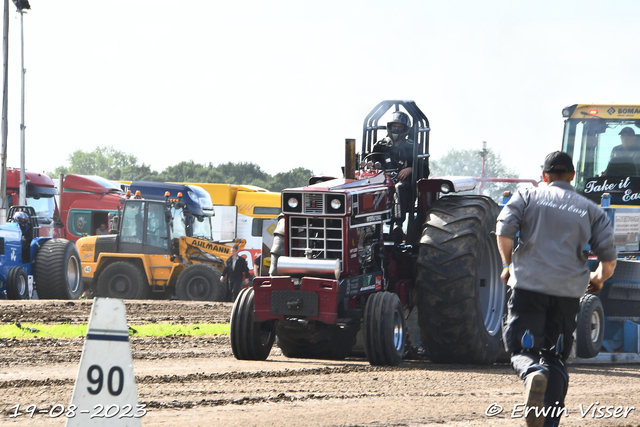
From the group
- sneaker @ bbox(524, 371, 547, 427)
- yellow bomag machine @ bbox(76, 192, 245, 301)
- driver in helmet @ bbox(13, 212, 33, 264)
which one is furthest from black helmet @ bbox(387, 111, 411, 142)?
yellow bomag machine @ bbox(76, 192, 245, 301)

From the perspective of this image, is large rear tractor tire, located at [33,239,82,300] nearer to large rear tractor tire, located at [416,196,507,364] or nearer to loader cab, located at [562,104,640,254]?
loader cab, located at [562,104,640,254]

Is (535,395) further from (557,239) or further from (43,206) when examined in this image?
(43,206)

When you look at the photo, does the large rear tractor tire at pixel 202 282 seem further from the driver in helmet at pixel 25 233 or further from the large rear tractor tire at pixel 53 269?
the driver in helmet at pixel 25 233

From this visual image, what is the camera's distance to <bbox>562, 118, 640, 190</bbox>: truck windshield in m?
12.6

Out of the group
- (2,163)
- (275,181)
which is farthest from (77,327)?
(275,181)

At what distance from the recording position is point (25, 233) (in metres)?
17.3

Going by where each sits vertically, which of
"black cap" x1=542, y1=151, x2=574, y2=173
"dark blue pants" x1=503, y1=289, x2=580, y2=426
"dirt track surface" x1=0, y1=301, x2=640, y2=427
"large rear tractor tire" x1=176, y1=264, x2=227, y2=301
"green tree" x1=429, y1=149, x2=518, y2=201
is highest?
"green tree" x1=429, y1=149, x2=518, y2=201

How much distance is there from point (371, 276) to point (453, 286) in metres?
0.79

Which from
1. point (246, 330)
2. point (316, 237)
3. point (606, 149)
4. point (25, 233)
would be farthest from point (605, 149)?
point (25, 233)

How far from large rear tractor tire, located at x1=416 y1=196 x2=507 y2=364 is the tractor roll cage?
57 cm

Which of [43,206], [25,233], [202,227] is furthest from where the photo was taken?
[43,206]

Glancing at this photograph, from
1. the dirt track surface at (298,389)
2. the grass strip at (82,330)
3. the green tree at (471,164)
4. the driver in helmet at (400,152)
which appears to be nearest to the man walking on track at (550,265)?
the dirt track surface at (298,389)

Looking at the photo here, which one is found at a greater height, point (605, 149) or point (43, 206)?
point (605, 149)

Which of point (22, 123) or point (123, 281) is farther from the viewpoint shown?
point (22, 123)
